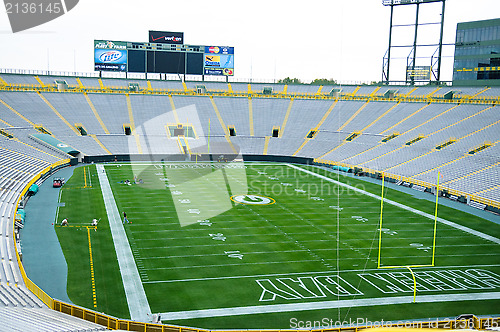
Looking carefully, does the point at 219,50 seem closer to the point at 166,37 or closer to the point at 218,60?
the point at 218,60

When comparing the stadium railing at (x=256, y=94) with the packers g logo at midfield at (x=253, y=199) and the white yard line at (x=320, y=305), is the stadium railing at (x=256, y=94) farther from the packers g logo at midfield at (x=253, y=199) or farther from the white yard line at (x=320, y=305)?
the white yard line at (x=320, y=305)

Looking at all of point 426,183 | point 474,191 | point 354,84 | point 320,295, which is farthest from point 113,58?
point 320,295

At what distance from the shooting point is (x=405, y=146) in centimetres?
4619

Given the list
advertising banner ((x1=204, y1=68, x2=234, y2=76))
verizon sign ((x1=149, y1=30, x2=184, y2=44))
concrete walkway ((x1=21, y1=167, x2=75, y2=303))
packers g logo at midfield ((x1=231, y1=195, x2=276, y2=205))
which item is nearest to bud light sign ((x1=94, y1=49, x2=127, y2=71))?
verizon sign ((x1=149, y1=30, x2=184, y2=44))

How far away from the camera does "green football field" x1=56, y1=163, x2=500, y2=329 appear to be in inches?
612

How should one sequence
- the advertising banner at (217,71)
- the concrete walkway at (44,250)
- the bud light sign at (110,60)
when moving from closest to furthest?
the concrete walkway at (44,250) → the bud light sign at (110,60) → the advertising banner at (217,71)

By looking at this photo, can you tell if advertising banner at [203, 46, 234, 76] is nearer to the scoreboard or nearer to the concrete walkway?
the scoreboard

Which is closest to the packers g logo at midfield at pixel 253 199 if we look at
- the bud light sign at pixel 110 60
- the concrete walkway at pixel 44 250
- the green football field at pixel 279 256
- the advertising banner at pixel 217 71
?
the green football field at pixel 279 256

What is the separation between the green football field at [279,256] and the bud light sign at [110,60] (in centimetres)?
3171

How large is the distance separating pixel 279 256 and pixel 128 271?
648 cm

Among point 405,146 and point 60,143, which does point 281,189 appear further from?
point 60,143

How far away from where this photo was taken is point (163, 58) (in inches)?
2512

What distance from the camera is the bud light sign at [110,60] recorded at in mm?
61203

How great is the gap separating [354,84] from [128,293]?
194ft
